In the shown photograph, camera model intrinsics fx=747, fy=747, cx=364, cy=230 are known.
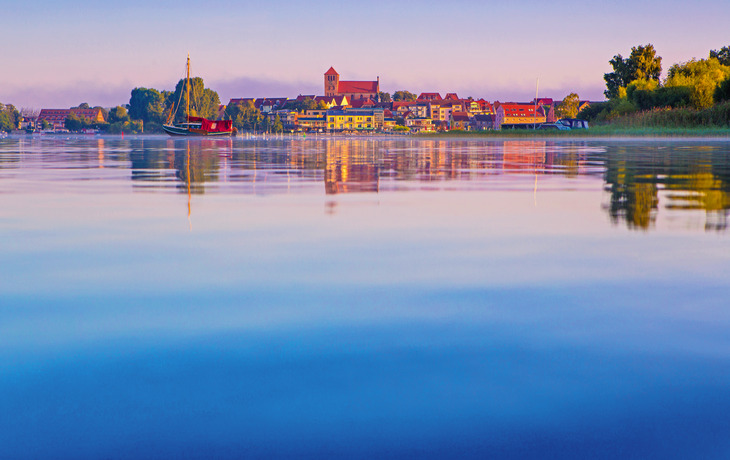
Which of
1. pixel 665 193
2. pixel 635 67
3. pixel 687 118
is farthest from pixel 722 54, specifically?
pixel 665 193

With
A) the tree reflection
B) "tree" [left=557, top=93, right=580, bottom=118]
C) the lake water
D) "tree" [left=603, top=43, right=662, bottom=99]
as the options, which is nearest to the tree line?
"tree" [left=603, top=43, right=662, bottom=99]

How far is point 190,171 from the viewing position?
22.4 metres

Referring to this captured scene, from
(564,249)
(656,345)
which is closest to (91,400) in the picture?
(656,345)

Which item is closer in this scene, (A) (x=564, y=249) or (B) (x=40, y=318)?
(B) (x=40, y=318)

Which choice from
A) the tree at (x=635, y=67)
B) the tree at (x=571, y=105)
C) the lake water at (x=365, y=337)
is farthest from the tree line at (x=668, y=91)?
the lake water at (x=365, y=337)

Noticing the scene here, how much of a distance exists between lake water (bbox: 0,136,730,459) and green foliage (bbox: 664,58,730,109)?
70.3 metres

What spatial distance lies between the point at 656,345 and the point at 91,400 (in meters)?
3.36

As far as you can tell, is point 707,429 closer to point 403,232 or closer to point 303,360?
point 303,360

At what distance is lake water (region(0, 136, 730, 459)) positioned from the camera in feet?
11.1

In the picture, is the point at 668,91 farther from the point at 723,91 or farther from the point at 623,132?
the point at 623,132

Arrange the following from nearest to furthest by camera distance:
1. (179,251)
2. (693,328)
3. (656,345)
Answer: (656,345) < (693,328) < (179,251)

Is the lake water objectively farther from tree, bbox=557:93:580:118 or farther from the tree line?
tree, bbox=557:93:580:118

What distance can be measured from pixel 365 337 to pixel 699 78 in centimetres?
8047

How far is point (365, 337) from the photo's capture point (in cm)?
488
